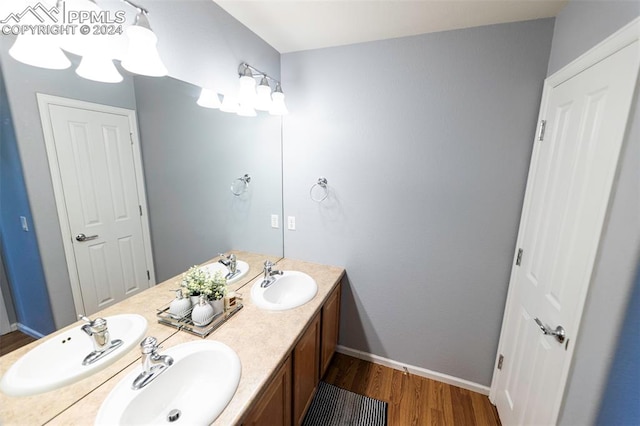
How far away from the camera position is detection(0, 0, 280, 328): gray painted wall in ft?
2.45

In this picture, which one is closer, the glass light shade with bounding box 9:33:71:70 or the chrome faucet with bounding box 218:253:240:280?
the glass light shade with bounding box 9:33:71:70

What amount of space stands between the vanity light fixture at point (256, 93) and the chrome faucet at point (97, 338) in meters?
1.35

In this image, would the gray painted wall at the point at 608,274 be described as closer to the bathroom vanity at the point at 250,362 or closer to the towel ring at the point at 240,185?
the bathroom vanity at the point at 250,362

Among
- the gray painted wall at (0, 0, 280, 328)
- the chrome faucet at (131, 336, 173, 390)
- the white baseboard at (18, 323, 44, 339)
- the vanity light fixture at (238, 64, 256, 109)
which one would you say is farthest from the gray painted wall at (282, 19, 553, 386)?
the white baseboard at (18, 323, 44, 339)

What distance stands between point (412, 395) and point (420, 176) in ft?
5.30

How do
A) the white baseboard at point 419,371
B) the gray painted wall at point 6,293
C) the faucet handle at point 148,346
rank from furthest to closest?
the white baseboard at point 419,371 < the faucet handle at point 148,346 < the gray painted wall at point 6,293

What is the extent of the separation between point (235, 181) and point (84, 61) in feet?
3.20

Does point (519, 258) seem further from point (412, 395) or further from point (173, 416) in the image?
point (173, 416)

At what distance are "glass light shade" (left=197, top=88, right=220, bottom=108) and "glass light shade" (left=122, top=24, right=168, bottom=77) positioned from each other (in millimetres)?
409

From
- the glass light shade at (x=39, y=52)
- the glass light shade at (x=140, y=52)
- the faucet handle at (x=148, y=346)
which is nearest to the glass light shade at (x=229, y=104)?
the glass light shade at (x=140, y=52)

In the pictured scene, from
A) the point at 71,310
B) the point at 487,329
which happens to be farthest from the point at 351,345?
the point at 71,310

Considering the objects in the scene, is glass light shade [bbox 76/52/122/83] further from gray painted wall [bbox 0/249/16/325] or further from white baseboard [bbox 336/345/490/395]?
white baseboard [bbox 336/345/490/395]

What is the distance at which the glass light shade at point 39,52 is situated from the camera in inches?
29.2

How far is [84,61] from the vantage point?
35.0 inches
